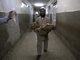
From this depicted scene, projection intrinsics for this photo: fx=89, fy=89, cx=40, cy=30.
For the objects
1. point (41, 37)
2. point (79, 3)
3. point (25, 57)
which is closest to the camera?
point (79, 3)

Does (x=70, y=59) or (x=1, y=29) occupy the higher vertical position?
(x=1, y=29)

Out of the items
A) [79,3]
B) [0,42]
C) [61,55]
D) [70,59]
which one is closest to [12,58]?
[0,42]

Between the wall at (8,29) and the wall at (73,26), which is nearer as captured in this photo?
the wall at (73,26)

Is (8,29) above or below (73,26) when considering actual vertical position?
below

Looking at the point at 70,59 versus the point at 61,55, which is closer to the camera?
the point at 70,59

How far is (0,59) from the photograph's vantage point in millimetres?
2287

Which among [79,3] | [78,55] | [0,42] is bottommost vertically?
[78,55]

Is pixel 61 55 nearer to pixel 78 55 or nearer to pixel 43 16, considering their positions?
pixel 78 55

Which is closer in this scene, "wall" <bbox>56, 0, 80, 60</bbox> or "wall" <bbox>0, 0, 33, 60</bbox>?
"wall" <bbox>56, 0, 80, 60</bbox>

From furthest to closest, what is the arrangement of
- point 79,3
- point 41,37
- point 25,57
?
point 25,57 → point 41,37 → point 79,3

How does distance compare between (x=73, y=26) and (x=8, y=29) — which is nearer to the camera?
(x=73, y=26)

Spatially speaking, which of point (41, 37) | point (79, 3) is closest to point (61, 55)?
point (41, 37)

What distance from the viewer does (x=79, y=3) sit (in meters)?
2.15

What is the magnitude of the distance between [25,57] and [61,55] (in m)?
1.04
